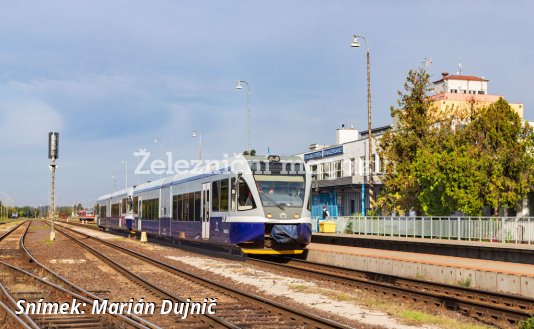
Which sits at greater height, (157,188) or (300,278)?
(157,188)

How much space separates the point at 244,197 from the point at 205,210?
4530 millimetres

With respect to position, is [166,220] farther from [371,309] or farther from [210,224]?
[371,309]

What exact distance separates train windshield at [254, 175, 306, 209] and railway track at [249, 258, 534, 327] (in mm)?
3249

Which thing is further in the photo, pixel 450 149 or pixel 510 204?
pixel 450 149

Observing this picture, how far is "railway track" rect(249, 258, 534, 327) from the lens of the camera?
40.5 ft

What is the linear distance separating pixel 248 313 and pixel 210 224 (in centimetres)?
1363

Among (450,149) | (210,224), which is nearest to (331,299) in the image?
(210,224)

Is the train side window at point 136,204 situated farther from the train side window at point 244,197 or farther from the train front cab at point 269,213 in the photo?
the train side window at point 244,197

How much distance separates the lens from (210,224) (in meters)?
26.0

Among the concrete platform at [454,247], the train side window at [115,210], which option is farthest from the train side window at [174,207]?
the train side window at [115,210]

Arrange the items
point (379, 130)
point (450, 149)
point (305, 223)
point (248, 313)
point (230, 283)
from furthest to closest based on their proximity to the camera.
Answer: point (379, 130)
point (450, 149)
point (305, 223)
point (230, 283)
point (248, 313)

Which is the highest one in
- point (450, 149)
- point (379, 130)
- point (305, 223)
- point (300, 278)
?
point (379, 130)

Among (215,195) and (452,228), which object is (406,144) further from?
(215,195)

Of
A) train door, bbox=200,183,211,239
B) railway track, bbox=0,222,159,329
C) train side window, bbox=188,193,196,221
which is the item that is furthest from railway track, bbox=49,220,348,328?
train side window, bbox=188,193,196,221
